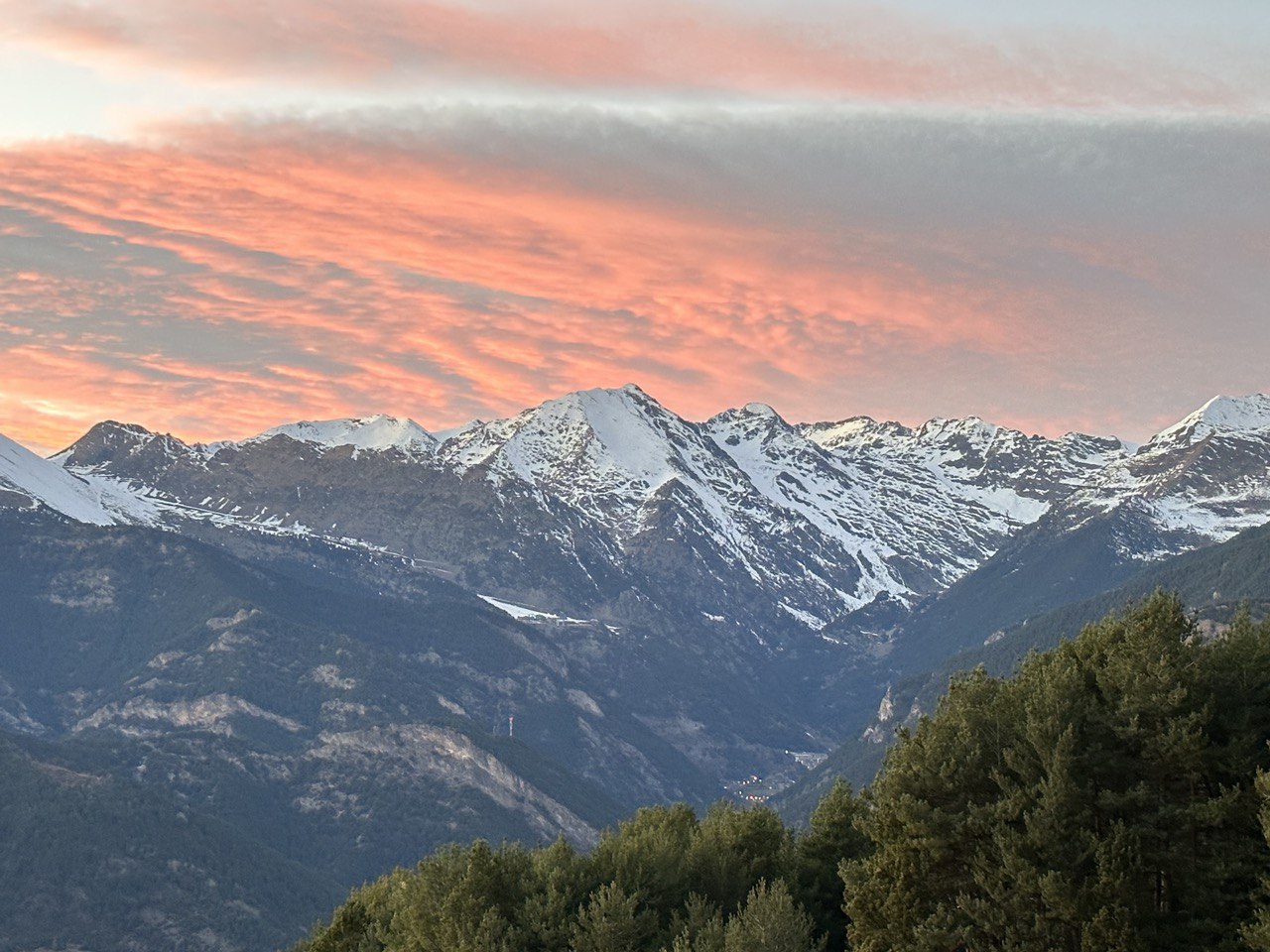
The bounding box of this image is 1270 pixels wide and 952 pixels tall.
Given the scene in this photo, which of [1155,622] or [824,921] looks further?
[824,921]

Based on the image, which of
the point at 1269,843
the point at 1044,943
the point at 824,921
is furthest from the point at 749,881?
the point at 1269,843

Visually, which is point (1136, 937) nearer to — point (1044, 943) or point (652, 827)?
point (1044, 943)

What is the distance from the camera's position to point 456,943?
125375 mm

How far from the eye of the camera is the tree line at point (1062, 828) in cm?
9675

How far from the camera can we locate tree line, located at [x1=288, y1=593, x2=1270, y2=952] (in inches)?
3809

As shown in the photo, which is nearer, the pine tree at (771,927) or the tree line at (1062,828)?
the tree line at (1062,828)

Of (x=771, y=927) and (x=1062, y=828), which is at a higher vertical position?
(x=1062, y=828)

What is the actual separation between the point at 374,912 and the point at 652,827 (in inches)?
1042

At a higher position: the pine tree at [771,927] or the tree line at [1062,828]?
the tree line at [1062,828]

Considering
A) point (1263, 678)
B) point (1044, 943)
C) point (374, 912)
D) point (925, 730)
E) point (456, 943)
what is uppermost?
point (1263, 678)

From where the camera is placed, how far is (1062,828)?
99.6 m

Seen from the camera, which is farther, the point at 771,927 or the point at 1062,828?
the point at 771,927

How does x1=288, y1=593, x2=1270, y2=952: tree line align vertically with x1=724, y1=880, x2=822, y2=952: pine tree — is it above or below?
above

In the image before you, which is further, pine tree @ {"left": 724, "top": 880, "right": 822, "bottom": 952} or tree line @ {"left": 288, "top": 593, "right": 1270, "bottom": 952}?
pine tree @ {"left": 724, "top": 880, "right": 822, "bottom": 952}
